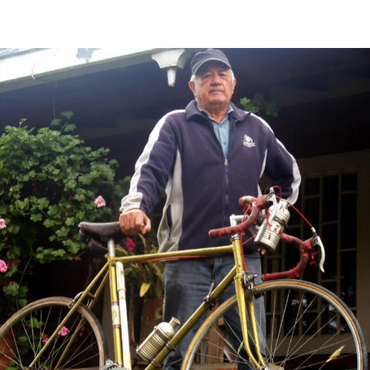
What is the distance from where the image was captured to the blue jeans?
12.7 ft

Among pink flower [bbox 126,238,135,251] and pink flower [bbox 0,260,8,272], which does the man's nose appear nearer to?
pink flower [bbox 126,238,135,251]


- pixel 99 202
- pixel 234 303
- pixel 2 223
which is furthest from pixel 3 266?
pixel 234 303

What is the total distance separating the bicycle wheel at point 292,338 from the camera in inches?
129

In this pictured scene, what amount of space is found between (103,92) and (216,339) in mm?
2689

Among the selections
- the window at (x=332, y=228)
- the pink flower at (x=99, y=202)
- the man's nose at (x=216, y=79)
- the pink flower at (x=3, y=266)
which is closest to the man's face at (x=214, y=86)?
the man's nose at (x=216, y=79)

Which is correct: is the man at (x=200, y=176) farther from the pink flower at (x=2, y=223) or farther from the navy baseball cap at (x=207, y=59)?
the pink flower at (x=2, y=223)

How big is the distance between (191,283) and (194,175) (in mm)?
544

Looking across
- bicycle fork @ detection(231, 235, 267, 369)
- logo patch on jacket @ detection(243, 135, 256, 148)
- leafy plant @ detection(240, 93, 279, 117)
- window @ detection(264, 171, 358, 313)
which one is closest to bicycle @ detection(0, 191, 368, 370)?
bicycle fork @ detection(231, 235, 267, 369)

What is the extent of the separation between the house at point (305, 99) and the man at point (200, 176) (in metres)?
1.87

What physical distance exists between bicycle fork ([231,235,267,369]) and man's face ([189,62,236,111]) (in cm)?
96

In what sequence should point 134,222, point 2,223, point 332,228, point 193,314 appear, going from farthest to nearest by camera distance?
point 332,228 < point 2,223 < point 134,222 < point 193,314

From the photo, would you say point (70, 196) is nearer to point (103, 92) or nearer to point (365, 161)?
point (103, 92)

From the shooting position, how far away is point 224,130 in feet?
13.9

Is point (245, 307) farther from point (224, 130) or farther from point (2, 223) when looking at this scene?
point (2, 223)
